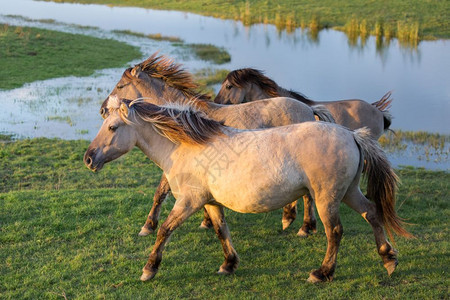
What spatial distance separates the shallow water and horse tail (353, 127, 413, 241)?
965cm

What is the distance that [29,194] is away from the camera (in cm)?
802

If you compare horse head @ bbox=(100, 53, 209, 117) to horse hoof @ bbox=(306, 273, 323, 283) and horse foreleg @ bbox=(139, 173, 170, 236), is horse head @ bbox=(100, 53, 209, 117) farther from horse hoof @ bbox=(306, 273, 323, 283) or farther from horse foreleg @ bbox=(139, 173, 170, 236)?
horse hoof @ bbox=(306, 273, 323, 283)

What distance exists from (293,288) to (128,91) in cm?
357

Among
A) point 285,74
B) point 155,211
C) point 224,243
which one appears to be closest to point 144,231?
point 155,211

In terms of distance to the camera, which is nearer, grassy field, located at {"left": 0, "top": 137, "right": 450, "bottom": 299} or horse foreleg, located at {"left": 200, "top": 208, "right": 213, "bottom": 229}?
→ grassy field, located at {"left": 0, "top": 137, "right": 450, "bottom": 299}

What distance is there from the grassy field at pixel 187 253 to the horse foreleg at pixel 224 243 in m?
0.10

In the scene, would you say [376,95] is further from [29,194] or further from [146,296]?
[146,296]

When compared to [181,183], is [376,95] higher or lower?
lower

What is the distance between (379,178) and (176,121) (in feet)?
7.07

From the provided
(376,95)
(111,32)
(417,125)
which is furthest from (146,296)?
(111,32)

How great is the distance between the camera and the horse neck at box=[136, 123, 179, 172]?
540 cm


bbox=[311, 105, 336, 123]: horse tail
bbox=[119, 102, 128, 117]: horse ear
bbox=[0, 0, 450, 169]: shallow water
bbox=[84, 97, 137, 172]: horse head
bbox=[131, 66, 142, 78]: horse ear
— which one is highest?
bbox=[131, 66, 142, 78]: horse ear

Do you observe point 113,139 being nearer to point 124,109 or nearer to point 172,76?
point 124,109

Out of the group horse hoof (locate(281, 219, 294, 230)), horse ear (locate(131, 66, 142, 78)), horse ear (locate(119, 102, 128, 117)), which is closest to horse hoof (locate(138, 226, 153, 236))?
horse hoof (locate(281, 219, 294, 230))
